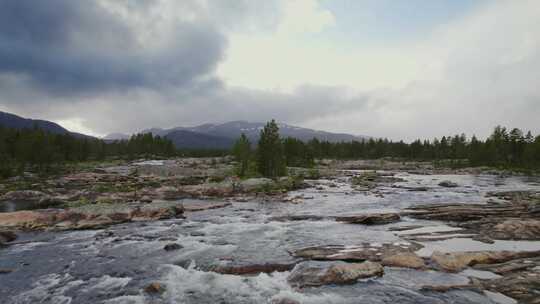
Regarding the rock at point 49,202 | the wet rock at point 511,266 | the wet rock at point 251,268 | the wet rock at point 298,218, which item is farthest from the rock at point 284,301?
the rock at point 49,202

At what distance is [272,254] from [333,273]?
5.59 meters

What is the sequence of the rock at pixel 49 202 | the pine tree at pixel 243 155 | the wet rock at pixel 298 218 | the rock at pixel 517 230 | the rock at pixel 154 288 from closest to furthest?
1. the rock at pixel 154 288
2. the rock at pixel 517 230
3. the wet rock at pixel 298 218
4. the rock at pixel 49 202
5. the pine tree at pixel 243 155

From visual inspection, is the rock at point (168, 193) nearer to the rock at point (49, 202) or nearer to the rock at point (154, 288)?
the rock at point (49, 202)

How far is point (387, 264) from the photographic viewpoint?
19375 millimetres

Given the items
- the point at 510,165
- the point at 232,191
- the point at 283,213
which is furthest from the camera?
the point at 510,165

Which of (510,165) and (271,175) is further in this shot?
(510,165)

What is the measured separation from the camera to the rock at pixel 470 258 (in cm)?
1858

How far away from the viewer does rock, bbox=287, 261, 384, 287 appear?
56.1 feet

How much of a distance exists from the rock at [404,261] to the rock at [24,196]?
49682 millimetres

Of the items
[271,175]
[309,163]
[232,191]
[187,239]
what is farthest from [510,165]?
[187,239]

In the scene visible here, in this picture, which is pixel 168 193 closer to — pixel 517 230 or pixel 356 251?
pixel 356 251

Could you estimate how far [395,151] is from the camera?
18638 centimetres

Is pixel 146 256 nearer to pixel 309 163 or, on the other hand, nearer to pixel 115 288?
pixel 115 288

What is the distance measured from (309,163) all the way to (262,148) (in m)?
48.3
